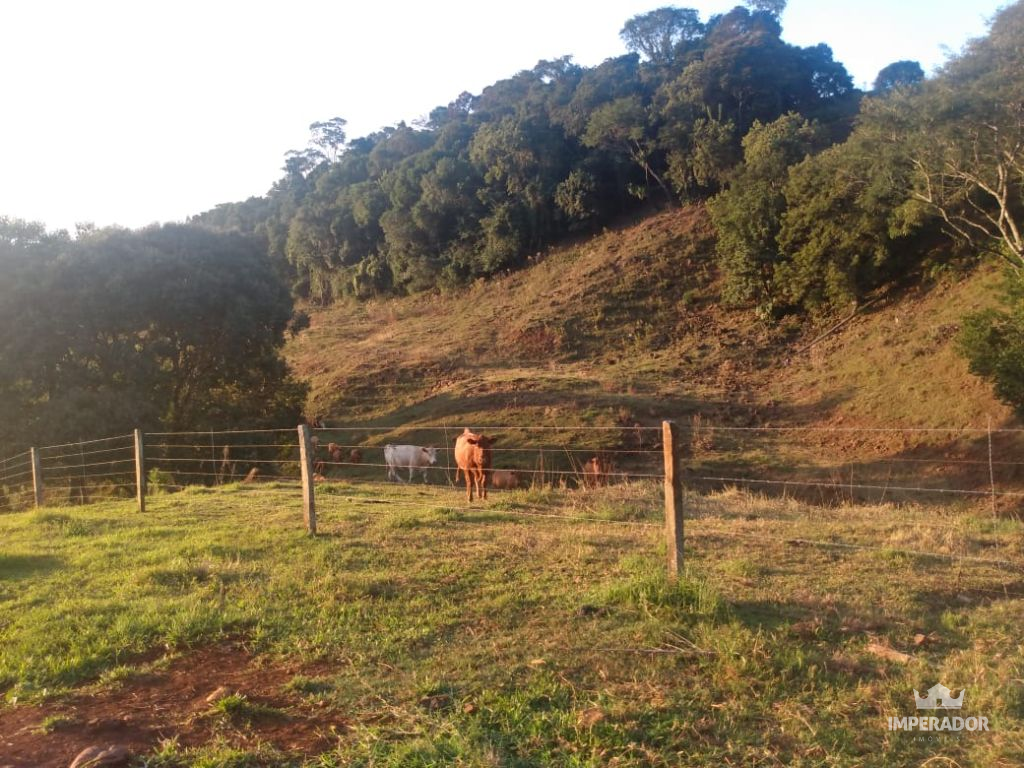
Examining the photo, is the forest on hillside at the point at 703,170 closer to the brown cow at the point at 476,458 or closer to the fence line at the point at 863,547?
the brown cow at the point at 476,458

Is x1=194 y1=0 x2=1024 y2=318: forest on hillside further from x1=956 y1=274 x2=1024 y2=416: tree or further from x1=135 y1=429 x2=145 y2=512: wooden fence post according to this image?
x1=135 y1=429 x2=145 y2=512: wooden fence post

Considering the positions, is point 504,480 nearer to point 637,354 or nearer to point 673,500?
point 673,500

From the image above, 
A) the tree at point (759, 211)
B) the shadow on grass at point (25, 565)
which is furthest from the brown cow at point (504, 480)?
the tree at point (759, 211)

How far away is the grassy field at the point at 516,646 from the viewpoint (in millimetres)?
3791

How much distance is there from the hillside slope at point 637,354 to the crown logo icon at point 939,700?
63.9ft

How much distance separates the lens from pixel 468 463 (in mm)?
13844

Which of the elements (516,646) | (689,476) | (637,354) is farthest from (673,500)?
(637,354)

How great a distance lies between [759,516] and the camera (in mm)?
10250

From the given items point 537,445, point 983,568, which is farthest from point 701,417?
point 983,568

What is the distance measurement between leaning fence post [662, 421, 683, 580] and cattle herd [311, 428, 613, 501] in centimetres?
286

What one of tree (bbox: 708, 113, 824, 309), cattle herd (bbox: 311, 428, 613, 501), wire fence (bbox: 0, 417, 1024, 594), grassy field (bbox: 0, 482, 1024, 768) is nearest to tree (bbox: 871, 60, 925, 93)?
tree (bbox: 708, 113, 824, 309)

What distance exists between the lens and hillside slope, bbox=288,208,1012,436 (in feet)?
81.0

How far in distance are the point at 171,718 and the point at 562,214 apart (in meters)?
44.2

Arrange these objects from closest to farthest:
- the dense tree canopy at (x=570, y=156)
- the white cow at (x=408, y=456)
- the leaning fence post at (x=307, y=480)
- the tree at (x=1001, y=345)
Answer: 1. the leaning fence post at (x=307, y=480)
2. the tree at (x=1001, y=345)
3. the white cow at (x=408, y=456)
4. the dense tree canopy at (x=570, y=156)
